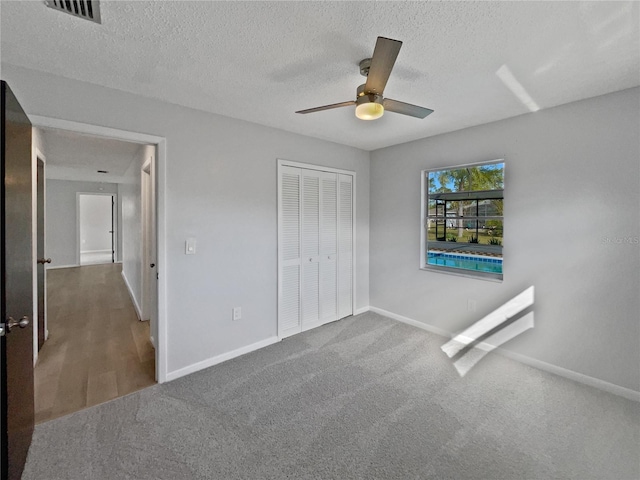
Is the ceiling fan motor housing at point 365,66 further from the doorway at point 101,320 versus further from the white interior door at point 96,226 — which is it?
the white interior door at point 96,226

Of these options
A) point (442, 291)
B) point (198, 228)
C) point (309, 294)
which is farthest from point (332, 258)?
point (198, 228)

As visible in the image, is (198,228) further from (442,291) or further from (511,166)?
(511,166)

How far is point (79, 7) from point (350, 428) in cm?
278

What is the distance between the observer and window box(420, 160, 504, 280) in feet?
10.2

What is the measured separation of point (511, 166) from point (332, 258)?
86.2 inches

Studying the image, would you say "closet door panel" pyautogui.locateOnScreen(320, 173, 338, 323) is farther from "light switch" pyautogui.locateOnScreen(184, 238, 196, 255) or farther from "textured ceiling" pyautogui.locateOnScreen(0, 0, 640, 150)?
"light switch" pyautogui.locateOnScreen(184, 238, 196, 255)

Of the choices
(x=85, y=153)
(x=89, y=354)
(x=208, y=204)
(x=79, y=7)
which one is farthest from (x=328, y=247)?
(x=85, y=153)

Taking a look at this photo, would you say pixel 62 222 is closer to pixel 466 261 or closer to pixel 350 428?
pixel 350 428

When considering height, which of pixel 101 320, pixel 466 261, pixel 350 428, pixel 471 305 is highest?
pixel 466 261

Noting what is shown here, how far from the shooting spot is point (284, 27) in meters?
1.52

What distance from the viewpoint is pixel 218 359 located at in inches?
110

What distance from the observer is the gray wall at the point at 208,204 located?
2.14 metres

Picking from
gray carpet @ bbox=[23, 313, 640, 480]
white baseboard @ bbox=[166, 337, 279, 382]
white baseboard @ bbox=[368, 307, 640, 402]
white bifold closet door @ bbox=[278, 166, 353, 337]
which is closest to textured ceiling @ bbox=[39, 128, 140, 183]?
white bifold closet door @ bbox=[278, 166, 353, 337]

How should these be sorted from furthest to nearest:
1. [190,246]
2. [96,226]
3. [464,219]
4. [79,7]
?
[96,226]
[464,219]
[190,246]
[79,7]
